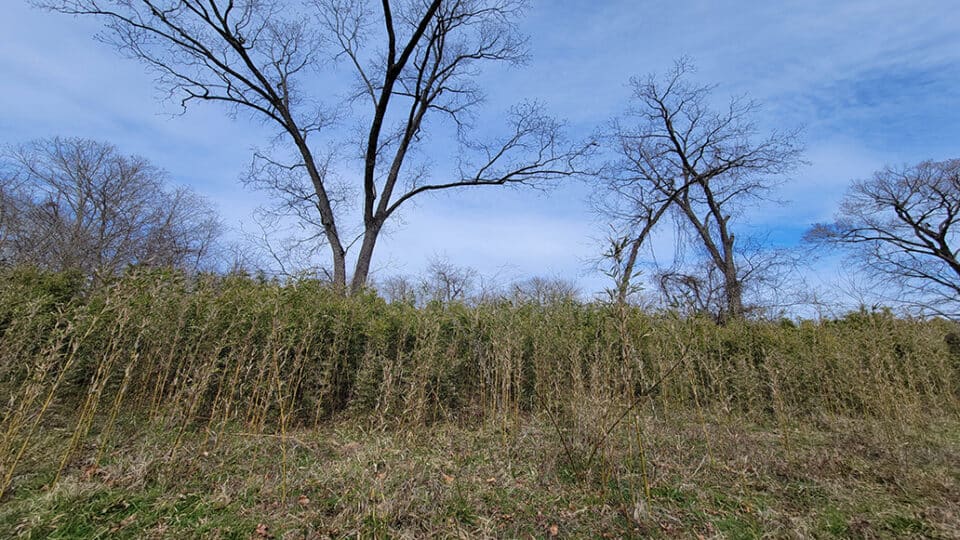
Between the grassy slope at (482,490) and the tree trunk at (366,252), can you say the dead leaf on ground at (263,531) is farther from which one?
the tree trunk at (366,252)

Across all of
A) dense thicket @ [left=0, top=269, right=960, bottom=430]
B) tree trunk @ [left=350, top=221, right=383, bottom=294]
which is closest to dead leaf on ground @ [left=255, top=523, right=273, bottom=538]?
dense thicket @ [left=0, top=269, right=960, bottom=430]

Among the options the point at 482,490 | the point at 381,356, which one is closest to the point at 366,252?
the point at 381,356

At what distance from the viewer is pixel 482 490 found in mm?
2227

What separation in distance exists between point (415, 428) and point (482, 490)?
0.87 meters

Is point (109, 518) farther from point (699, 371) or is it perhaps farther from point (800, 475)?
point (699, 371)

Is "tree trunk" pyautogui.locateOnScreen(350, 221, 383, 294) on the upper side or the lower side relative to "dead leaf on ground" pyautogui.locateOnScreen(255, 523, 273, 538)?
upper

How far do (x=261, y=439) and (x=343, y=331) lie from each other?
1.18 m

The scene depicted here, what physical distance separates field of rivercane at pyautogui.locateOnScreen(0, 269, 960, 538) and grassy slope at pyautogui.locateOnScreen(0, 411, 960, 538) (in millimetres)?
16

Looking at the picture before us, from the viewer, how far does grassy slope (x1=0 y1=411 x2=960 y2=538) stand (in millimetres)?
1810

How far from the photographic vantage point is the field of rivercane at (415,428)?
189 centimetres

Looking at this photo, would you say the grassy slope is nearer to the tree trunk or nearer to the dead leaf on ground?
the dead leaf on ground

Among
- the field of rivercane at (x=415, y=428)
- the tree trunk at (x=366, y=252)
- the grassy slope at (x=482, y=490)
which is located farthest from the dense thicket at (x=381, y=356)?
the tree trunk at (x=366, y=252)

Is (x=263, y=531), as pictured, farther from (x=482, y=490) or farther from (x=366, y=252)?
(x=366, y=252)

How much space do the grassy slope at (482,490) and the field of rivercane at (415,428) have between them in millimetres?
16
